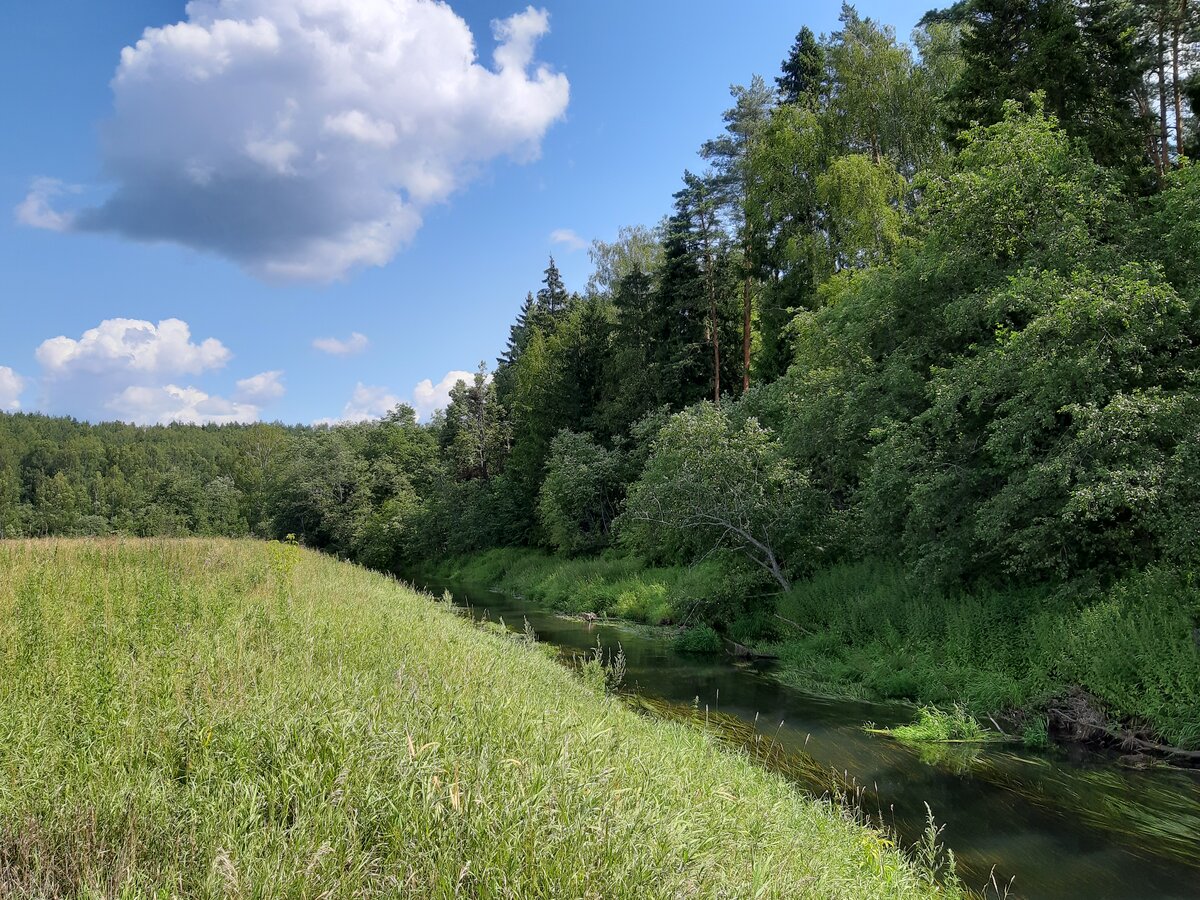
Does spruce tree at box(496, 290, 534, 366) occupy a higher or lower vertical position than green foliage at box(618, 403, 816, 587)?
higher

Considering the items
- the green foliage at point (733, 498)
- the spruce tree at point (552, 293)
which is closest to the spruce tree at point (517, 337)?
the spruce tree at point (552, 293)

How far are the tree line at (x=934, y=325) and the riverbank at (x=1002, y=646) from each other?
0.86 meters

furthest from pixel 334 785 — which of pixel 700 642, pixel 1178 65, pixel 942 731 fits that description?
pixel 1178 65

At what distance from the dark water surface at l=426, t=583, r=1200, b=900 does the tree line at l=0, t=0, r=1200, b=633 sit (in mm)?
3845

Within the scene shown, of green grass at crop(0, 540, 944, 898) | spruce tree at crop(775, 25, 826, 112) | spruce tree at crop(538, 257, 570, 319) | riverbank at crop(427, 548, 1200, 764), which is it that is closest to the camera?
green grass at crop(0, 540, 944, 898)

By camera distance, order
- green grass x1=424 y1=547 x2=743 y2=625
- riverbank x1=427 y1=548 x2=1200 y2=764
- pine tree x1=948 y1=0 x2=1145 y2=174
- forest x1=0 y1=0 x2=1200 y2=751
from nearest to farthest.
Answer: riverbank x1=427 y1=548 x2=1200 y2=764
forest x1=0 y1=0 x2=1200 y2=751
pine tree x1=948 y1=0 x2=1145 y2=174
green grass x1=424 y1=547 x2=743 y2=625

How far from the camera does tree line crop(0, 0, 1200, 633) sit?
456 inches

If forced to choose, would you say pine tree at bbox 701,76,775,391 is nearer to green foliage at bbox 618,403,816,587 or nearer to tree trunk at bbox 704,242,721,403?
tree trunk at bbox 704,242,721,403

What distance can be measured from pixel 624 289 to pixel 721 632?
23.8 meters

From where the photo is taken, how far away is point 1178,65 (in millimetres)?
19844

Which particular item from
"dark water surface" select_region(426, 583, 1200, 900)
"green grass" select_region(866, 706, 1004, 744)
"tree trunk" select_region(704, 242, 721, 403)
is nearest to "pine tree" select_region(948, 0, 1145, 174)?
"green grass" select_region(866, 706, 1004, 744)

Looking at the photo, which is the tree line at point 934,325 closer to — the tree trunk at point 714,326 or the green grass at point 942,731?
the tree trunk at point 714,326

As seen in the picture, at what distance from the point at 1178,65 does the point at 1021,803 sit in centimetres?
2336

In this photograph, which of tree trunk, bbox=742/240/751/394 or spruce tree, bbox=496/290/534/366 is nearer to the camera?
tree trunk, bbox=742/240/751/394
